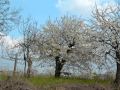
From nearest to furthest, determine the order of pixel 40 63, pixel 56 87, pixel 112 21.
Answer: pixel 56 87, pixel 112 21, pixel 40 63

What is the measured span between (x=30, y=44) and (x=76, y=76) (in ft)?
22.5

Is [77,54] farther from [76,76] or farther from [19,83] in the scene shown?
[19,83]

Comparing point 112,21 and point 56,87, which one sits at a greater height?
point 112,21

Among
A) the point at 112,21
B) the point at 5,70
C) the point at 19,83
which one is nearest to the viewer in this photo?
the point at 19,83

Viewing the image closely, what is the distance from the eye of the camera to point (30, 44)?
44.5 meters

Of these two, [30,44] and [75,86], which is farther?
[30,44]

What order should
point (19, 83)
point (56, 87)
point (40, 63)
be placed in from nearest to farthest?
point (19, 83) → point (56, 87) → point (40, 63)

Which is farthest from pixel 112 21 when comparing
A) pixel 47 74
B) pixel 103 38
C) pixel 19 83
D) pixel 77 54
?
pixel 19 83

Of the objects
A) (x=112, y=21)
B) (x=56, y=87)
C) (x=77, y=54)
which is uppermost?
(x=112, y=21)

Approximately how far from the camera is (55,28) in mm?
44781

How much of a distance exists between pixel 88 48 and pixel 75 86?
29.2ft

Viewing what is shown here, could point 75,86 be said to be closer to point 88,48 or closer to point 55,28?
point 88,48

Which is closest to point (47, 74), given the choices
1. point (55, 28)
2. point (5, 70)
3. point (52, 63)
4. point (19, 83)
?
point (52, 63)

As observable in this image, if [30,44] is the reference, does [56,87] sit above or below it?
below
